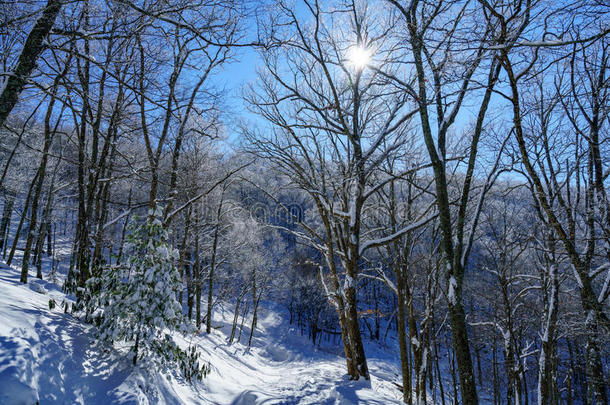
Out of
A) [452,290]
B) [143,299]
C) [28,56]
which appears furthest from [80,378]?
[452,290]

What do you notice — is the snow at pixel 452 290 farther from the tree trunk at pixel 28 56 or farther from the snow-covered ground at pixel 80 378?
the tree trunk at pixel 28 56

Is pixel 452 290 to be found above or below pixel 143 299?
above

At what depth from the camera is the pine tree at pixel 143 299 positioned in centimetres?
477

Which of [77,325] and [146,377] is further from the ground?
[77,325]

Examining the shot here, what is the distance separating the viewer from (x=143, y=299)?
484cm

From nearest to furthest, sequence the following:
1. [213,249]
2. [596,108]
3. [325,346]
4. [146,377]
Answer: [146,377], [596,108], [213,249], [325,346]

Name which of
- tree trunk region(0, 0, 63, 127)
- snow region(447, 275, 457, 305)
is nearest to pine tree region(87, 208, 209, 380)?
tree trunk region(0, 0, 63, 127)

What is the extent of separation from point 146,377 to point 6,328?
211cm

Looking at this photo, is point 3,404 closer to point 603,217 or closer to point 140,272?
point 140,272

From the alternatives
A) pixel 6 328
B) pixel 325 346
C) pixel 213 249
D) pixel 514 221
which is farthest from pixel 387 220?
pixel 325 346

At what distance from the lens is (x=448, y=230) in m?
4.80

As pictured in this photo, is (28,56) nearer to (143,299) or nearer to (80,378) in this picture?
(143,299)

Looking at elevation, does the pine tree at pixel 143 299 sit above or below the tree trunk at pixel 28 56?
below

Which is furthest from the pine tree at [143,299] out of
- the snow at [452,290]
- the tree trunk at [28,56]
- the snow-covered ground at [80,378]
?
the snow at [452,290]
